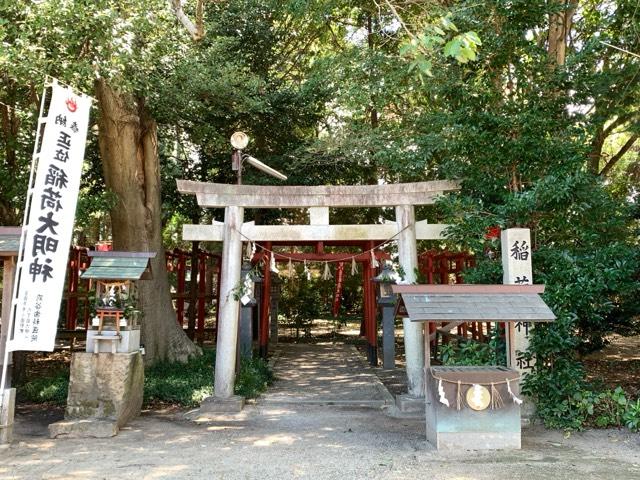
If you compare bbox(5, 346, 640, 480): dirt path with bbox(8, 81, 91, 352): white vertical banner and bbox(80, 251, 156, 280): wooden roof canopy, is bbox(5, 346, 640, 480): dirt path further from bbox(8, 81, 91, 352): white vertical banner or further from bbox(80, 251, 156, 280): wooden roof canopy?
bbox(80, 251, 156, 280): wooden roof canopy

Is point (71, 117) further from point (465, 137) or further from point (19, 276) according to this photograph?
point (465, 137)

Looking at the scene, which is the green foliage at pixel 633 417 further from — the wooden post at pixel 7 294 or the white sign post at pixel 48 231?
the wooden post at pixel 7 294

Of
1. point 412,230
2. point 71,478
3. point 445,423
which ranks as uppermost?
point 412,230

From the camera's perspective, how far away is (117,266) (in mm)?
7883

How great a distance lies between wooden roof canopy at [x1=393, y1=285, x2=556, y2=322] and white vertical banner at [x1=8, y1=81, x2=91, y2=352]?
4.30 meters

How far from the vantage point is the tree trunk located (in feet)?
37.7

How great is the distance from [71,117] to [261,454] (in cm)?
497

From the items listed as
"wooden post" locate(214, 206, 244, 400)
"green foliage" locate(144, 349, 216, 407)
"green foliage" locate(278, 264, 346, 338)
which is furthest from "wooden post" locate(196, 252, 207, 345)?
→ "wooden post" locate(214, 206, 244, 400)

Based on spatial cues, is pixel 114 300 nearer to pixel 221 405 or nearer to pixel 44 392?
pixel 221 405

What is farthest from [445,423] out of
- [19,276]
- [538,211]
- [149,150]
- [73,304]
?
[73,304]

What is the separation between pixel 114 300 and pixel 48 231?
1.49 m

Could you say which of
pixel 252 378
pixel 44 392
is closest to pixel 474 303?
pixel 252 378

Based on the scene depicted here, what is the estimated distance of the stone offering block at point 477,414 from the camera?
625 centimetres

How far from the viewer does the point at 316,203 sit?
30.0 feet
